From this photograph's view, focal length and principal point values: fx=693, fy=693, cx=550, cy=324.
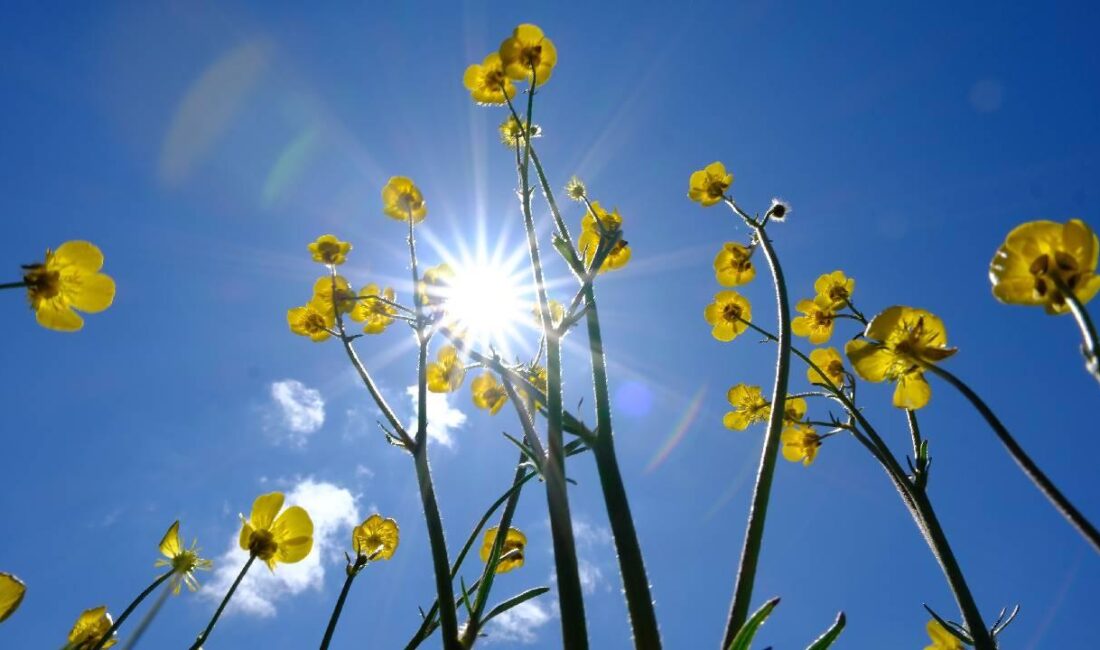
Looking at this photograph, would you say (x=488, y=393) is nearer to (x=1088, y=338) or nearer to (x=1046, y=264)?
(x=1046, y=264)

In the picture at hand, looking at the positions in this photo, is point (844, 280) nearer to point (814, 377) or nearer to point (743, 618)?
point (814, 377)

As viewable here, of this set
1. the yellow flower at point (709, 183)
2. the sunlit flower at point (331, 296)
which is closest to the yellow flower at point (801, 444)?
the yellow flower at point (709, 183)

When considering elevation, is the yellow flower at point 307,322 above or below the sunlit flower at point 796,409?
above

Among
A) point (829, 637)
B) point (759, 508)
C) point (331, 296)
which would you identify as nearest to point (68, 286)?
point (331, 296)

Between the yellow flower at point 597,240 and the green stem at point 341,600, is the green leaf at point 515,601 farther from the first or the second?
the yellow flower at point 597,240

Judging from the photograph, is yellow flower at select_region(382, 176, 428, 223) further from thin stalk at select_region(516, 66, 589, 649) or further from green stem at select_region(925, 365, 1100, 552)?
green stem at select_region(925, 365, 1100, 552)

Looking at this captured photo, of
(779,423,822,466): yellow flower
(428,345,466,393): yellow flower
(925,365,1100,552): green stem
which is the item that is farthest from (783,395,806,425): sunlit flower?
(925,365,1100,552): green stem
